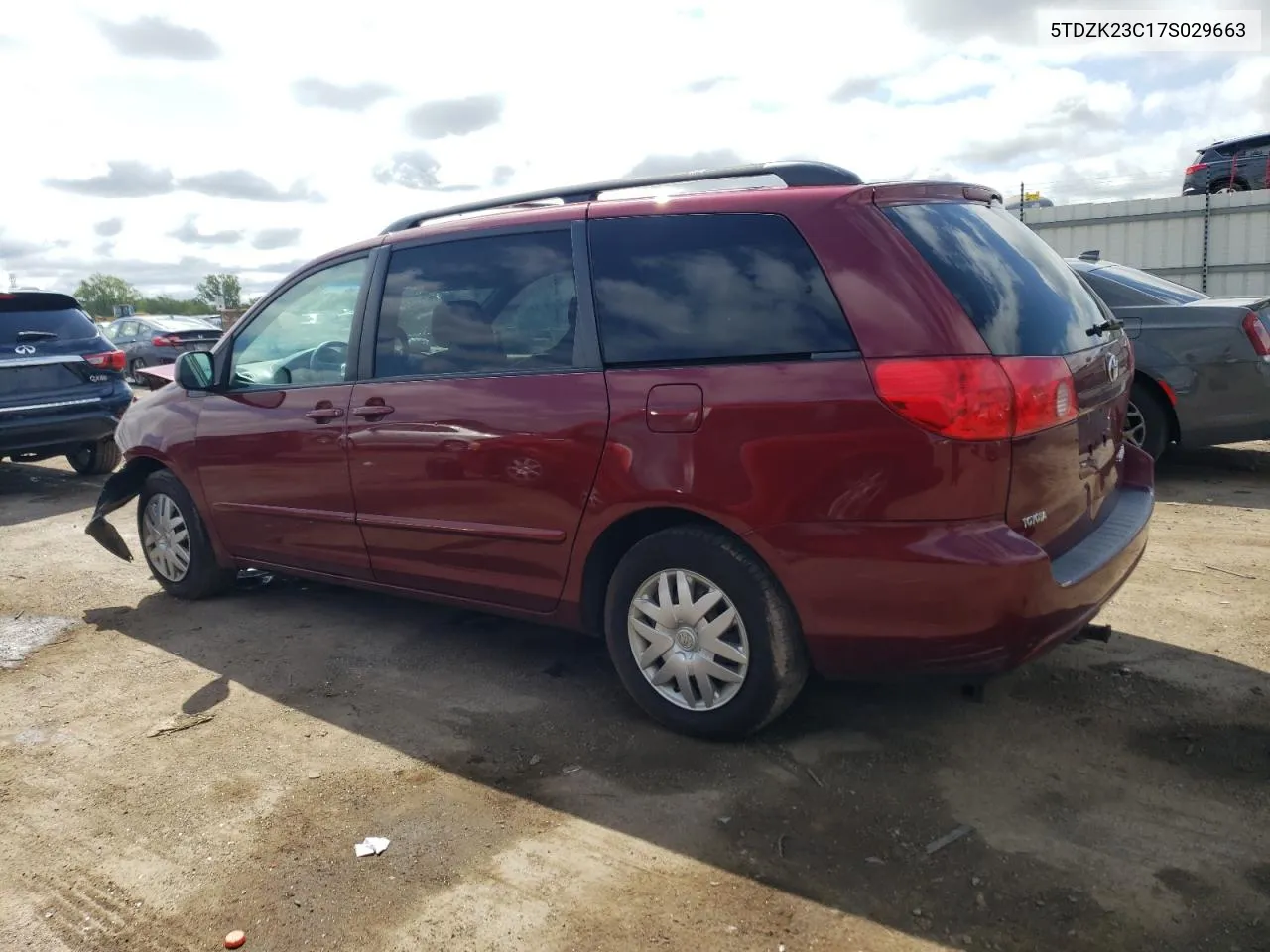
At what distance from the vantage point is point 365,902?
2752 mm

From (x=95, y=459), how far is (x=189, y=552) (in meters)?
5.38

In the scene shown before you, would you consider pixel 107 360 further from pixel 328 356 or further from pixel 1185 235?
pixel 1185 235

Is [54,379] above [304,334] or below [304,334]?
below

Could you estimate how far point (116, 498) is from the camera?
586 centimetres

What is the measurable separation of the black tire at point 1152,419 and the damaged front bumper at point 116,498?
6.12 m

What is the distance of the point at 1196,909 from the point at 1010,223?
7.35ft

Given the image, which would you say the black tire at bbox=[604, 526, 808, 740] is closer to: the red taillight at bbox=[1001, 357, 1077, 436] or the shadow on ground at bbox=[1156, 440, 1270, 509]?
the red taillight at bbox=[1001, 357, 1077, 436]

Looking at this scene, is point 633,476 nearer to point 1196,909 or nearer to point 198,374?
point 1196,909

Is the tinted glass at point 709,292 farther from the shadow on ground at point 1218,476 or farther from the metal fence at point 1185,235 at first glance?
the metal fence at point 1185,235

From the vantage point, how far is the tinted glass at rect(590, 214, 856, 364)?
3201 mm

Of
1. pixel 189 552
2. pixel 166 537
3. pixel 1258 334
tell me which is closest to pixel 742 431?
pixel 189 552

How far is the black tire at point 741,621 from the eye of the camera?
3281mm

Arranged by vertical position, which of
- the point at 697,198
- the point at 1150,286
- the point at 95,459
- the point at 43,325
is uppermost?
the point at 697,198

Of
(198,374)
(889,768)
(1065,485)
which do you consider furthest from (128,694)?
(1065,485)
